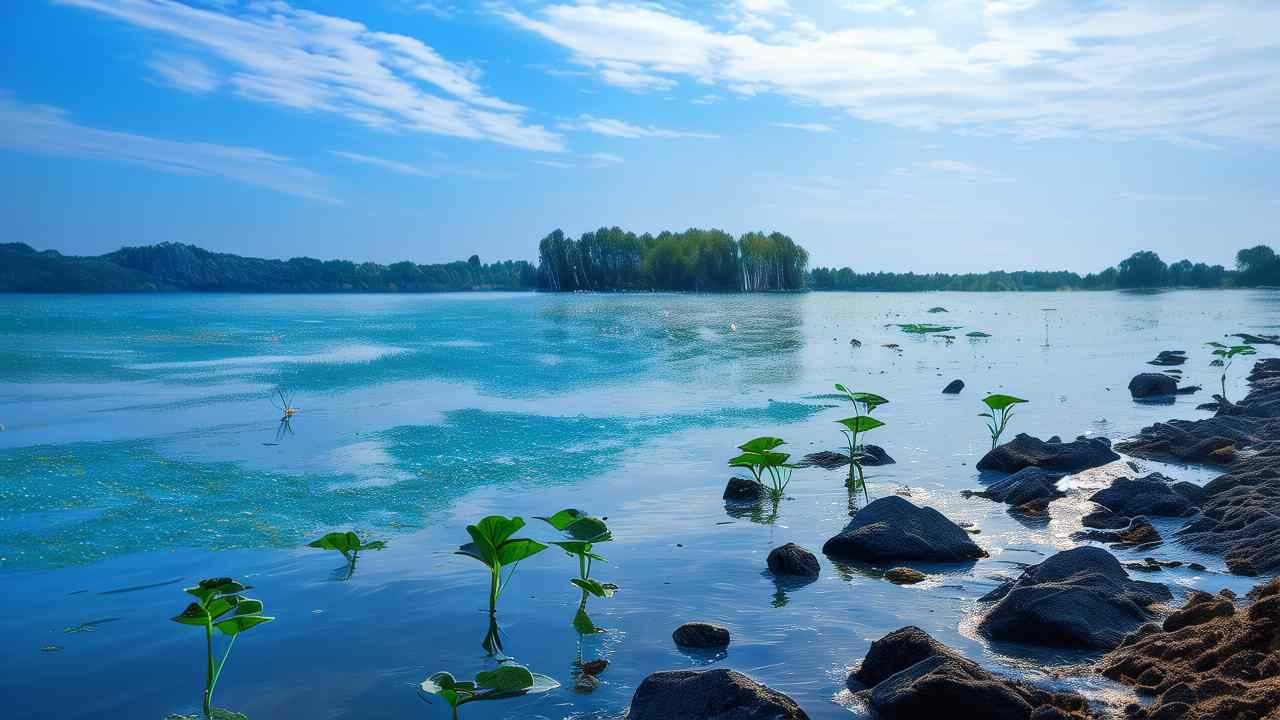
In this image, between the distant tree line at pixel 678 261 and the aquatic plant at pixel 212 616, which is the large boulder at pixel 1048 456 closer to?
the aquatic plant at pixel 212 616

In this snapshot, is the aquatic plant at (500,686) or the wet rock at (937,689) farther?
the aquatic plant at (500,686)

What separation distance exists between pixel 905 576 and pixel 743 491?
4671mm

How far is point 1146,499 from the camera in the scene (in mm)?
13211

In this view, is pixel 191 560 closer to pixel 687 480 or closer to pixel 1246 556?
pixel 687 480

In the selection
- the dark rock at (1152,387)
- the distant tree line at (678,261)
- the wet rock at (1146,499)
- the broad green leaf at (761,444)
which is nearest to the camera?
the wet rock at (1146,499)

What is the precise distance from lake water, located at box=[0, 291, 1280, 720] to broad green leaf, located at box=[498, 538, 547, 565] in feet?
3.16

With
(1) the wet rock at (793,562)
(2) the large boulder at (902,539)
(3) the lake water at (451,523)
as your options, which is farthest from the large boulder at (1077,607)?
(1) the wet rock at (793,562)

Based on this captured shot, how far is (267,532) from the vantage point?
1334 centimetres

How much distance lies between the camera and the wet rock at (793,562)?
1074 centimetres

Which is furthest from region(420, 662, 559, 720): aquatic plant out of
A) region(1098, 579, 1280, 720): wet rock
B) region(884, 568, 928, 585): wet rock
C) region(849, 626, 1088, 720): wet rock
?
region(884, 568, 928, 585): wet rock

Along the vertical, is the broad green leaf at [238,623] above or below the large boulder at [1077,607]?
above

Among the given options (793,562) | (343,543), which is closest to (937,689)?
(793,562)

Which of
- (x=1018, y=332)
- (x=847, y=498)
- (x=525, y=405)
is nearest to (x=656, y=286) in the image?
(x=1018, y=332)

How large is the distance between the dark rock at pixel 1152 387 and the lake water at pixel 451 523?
0.90 metres
